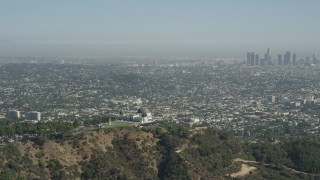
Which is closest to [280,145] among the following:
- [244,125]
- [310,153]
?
[310,153]

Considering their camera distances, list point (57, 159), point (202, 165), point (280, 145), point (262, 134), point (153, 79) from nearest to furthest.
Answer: point (57, 159)
point (202, 165)
point (280, 145)
point (262, 134)
point (153, 79)

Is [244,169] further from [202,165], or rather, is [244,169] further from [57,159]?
[57,159]

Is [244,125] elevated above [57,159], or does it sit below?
below

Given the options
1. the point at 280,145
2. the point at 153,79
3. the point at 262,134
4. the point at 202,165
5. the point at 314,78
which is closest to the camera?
the point at 202,165

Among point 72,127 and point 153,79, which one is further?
point 153,79

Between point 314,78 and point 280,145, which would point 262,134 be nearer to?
point 280,145

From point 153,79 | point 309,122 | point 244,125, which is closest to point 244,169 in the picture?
point 244,125
